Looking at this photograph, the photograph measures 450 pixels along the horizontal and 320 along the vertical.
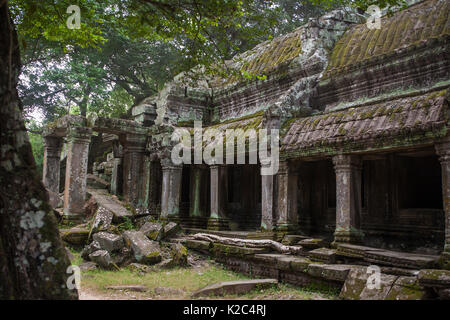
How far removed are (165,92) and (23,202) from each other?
9824 mm

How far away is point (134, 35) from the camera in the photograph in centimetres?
641

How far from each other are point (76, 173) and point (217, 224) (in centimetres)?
415

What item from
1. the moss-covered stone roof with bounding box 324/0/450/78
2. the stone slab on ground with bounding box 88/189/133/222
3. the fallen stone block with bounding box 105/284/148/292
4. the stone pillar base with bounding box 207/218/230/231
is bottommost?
the fallen stone block with bounding box 105/284/148/292

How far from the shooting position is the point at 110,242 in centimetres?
870

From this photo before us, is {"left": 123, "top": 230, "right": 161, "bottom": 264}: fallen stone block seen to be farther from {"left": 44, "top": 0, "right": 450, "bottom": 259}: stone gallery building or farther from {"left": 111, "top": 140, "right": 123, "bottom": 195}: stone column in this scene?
{"left": 111, "top": 140, "right": 123, "bottom": 195}: stone column

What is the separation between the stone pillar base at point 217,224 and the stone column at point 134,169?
2.89 meters

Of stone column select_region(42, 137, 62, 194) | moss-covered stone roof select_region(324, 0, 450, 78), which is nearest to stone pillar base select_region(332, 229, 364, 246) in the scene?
moss-covered stone roof select_region(324, 0, 450, 78)

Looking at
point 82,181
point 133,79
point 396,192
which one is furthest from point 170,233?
point 133,79

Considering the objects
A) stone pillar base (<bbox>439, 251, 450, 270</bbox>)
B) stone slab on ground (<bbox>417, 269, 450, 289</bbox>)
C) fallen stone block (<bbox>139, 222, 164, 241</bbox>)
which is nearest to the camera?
stone slab on ground (<bbox>417, 269, 450, 289</bbox>)

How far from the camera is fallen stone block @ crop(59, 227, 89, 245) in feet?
31.4

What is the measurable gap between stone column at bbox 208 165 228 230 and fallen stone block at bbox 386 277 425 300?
6.02 metres

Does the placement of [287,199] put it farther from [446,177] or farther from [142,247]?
[446,177]

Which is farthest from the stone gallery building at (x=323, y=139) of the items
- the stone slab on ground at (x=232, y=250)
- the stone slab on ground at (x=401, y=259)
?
the stone slab on ground at (x=232, y=250)

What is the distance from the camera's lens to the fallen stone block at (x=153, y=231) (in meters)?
9.86
